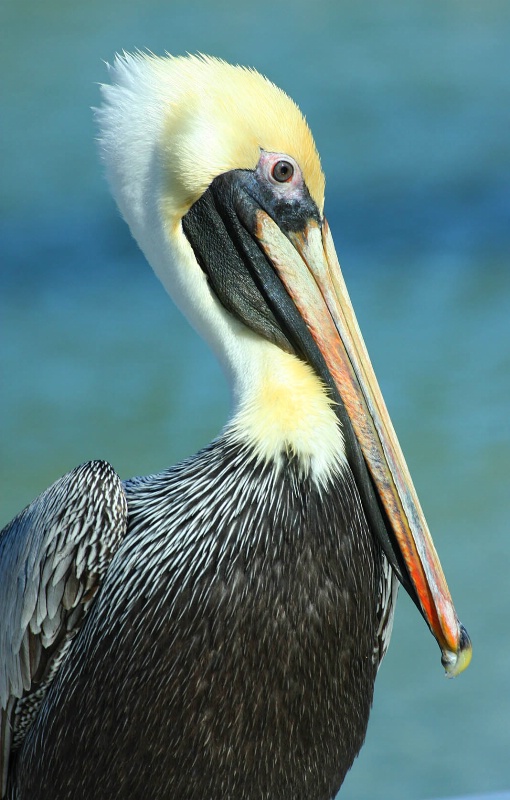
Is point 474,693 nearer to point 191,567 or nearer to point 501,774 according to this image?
point 501,774

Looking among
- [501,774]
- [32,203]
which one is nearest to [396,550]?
[501,774]

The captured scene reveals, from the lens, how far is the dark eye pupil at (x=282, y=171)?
2145 millimetres

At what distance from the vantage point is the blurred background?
18.7 ft

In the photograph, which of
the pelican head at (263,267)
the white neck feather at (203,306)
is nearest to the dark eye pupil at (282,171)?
the pelican head at (263,267)

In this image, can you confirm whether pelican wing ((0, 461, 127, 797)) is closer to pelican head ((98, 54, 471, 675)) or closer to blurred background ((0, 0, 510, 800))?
pelican head ((98, 54, 471, 675))

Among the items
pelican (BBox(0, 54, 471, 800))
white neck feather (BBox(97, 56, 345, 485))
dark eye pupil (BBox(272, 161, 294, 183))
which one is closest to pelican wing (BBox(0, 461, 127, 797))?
pelican (BBox(0, 54, 471, 800))

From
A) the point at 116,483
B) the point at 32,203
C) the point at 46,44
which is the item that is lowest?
the point at 116,483

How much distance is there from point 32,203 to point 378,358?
6.86 feet

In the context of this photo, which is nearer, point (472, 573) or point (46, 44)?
point (472, 573)

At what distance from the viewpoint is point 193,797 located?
2127 millimetres

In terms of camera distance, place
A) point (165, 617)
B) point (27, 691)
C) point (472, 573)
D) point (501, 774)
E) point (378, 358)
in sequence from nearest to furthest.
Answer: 1. point (165, 617)
2. point (27, 691)
3. point (501, 774)
4. point (472, 573)
5. point (378, 358)

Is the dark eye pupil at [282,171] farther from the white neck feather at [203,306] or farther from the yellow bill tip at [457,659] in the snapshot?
the yellow bill tip at [457,659]

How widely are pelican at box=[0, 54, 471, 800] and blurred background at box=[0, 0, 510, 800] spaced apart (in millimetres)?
3172

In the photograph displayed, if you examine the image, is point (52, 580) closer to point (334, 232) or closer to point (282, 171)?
point (282, 171)
